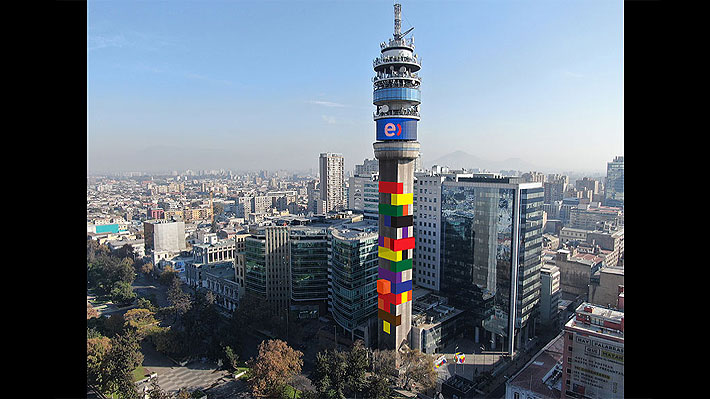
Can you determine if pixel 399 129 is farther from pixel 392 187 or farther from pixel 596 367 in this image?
pixel 596 367

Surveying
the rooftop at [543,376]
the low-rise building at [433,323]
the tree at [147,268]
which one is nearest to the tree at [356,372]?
the low-rise building at [433,323]

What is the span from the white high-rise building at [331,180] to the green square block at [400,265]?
38625 mm

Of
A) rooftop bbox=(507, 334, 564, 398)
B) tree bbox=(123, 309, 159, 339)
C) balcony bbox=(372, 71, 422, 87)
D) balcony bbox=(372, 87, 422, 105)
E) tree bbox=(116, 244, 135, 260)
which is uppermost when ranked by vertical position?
balcony bbox=(372, 71, 422, 87)

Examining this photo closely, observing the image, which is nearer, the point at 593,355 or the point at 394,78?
the point at 593,355

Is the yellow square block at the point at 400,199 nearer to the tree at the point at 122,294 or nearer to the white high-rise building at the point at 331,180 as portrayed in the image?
the tree at the point at 122,294

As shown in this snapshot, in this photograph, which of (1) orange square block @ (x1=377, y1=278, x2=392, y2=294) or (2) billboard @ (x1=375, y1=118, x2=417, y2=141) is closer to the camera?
(2) billboard @ (x1=375, y1=118, x2=417, y2=141)

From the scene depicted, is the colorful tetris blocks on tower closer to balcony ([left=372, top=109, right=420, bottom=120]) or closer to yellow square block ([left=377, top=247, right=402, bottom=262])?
yellow square block ([left=377, top=247, right=402, bottom=262])

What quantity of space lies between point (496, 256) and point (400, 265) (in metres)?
5.38

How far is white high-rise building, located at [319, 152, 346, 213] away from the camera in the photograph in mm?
57094

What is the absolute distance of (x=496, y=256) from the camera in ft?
63.4

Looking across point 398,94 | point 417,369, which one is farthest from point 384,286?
point 398,94

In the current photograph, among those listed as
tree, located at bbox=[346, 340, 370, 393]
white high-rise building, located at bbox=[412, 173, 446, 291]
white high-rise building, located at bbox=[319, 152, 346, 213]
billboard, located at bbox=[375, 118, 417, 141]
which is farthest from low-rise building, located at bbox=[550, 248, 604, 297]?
white high-rise building, located at bbox=[319, 152, 346, 213]
